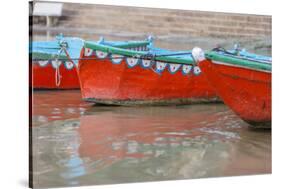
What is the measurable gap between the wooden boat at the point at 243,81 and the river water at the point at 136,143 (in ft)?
0.41

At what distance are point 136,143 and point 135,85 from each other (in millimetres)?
591

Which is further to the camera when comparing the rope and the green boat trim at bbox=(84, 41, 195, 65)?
the green boat trim at bbox=(84, 41, 195, 65)

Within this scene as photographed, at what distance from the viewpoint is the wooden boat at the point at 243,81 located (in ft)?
18.2

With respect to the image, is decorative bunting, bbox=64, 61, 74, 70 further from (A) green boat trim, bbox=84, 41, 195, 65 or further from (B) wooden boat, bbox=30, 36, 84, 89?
(A) green boat trim, bbox=84, 41, 195, 65

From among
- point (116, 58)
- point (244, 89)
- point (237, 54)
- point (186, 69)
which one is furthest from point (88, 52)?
point (244, 89)

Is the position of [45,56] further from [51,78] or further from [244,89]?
[244,89]

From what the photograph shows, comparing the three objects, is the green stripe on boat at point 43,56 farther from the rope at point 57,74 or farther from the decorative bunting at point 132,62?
the decorative bunting at point 132,62

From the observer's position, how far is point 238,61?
222 inches

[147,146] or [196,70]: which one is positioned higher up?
[196,70]

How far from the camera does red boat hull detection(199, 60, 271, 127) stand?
554cm

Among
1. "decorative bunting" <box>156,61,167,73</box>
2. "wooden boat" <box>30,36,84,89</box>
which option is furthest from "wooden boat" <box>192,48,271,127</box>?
"wooden boat" <box>30,36,84,89</box>

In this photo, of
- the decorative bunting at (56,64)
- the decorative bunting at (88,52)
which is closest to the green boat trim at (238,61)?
the decorative bunting at (88,52)

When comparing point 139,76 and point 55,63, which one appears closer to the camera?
point 55,63

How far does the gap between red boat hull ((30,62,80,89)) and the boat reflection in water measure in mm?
320
